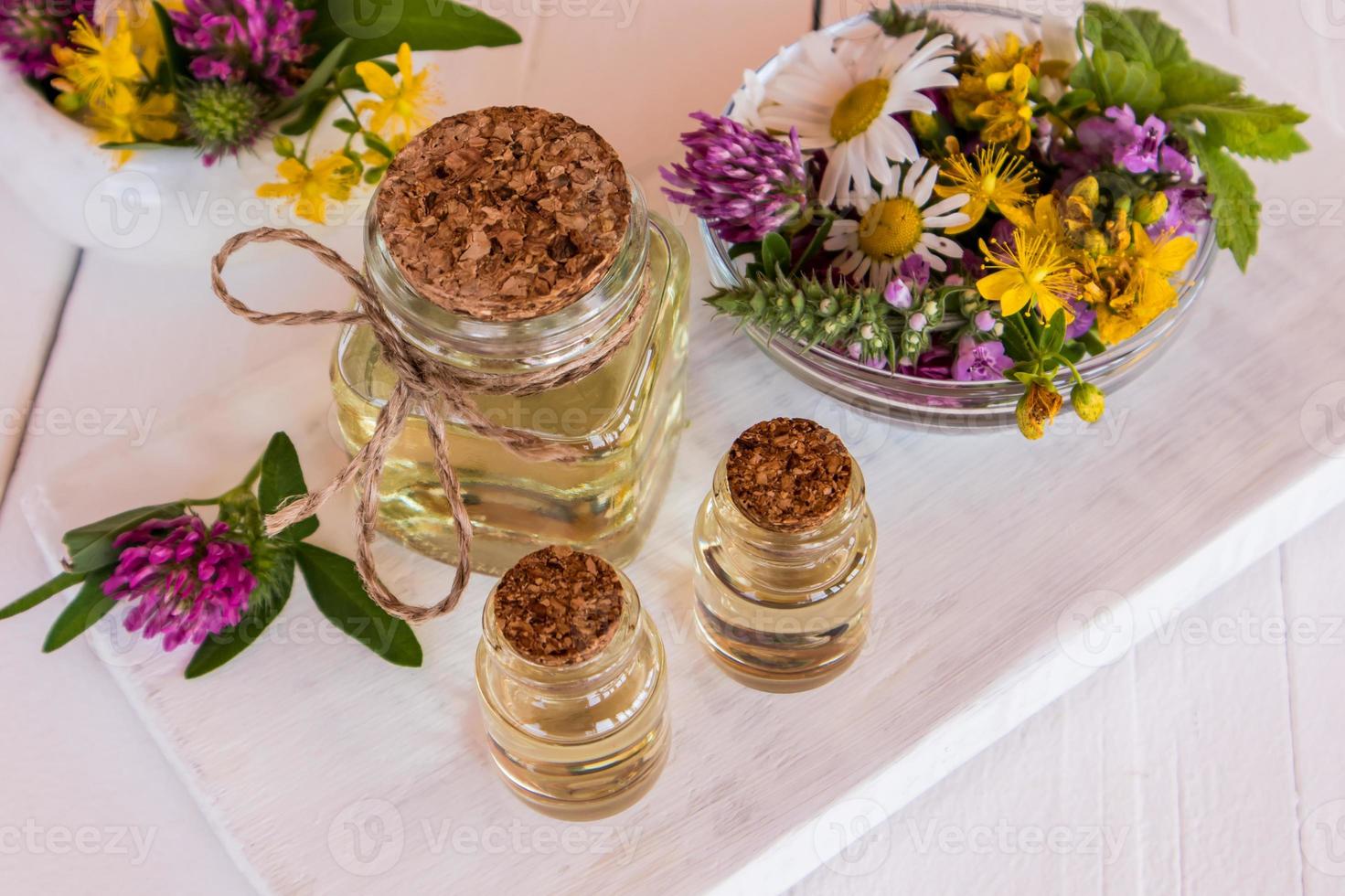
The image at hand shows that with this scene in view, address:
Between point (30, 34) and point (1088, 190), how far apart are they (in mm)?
626

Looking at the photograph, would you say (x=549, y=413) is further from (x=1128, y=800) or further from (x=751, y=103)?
(x=1128, y=800)

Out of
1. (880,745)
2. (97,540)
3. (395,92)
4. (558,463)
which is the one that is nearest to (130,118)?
(395,92)

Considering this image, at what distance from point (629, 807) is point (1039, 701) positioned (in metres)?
0.25

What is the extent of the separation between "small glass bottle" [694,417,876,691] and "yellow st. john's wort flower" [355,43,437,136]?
0.31m

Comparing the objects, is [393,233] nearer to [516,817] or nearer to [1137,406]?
[516,817]

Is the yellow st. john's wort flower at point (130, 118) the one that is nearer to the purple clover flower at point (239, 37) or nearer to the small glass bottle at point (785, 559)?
the purple clover flower at point (239, 37)

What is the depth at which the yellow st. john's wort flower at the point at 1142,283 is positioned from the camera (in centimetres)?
62

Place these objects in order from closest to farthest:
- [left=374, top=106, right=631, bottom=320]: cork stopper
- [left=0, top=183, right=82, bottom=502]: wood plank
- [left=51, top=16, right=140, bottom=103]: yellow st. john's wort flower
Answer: [left=374, top=106, right=631, bottom=320]: cork stopper, [left=51, top=16, right=140, bottom=103]: yellow st. john's wort flower, [left=0, top=183, right=82, bottom=502]: wood plank

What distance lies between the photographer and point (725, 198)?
64 centimetres

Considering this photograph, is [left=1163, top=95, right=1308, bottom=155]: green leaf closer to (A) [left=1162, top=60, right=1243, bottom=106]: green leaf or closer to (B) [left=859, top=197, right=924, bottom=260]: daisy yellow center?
(A) [left=1162, top=60, right=1243, bottom=106]: green leaf

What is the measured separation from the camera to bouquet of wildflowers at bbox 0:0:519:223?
711 millimetres

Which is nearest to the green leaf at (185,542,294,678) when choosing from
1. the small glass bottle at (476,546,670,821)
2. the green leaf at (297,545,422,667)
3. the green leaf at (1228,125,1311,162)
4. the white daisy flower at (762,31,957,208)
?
the green leaf at (297,545,422,667)

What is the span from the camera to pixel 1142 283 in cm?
62

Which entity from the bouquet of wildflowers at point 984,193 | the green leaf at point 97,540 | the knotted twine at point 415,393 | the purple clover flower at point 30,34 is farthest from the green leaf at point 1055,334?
the purple clover flower at point 30,34
